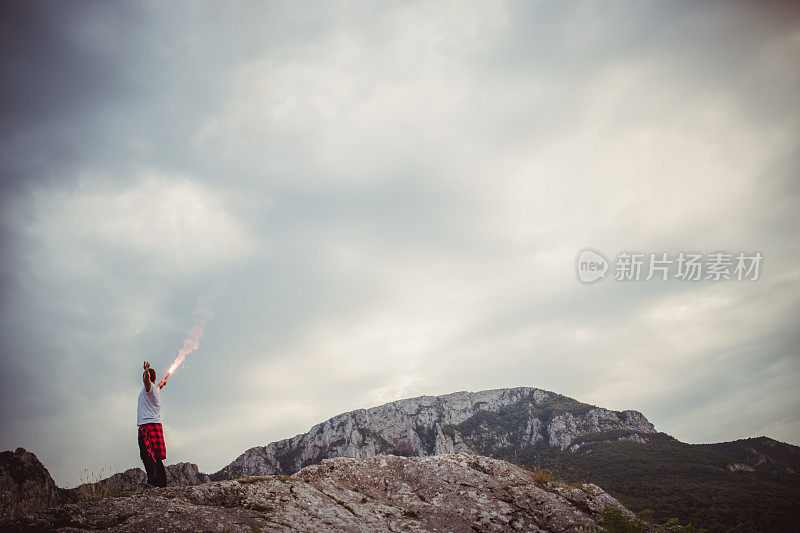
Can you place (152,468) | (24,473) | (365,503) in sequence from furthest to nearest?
(24,473) < (152,468) < (365,503)

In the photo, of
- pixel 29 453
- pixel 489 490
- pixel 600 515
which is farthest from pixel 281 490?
pixel 29 453

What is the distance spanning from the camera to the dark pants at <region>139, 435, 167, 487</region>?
30.9 ft

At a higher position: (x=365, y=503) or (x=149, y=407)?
(x=149, y=407)

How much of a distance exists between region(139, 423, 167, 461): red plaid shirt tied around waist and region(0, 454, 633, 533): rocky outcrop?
3009 mm

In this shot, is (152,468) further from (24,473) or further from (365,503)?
(24,473)

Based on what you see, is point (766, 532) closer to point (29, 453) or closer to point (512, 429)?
point (29, 453)

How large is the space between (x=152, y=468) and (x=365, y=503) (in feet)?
19.1

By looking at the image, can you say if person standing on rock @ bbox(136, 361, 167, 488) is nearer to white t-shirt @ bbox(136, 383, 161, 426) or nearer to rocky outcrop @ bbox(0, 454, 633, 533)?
white t-shirt @ bbox(136, 383, 161, 426)

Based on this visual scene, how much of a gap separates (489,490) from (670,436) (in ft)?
661

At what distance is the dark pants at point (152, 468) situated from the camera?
9.42 meters

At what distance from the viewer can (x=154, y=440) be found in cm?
982

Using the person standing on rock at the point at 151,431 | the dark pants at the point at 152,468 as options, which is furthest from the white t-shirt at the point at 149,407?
the dark pants at the point at 152,468

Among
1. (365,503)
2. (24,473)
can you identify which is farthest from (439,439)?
(365,503)

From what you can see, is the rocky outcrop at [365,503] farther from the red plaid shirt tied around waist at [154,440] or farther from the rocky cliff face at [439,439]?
the rocky cliff face at [439,439]
